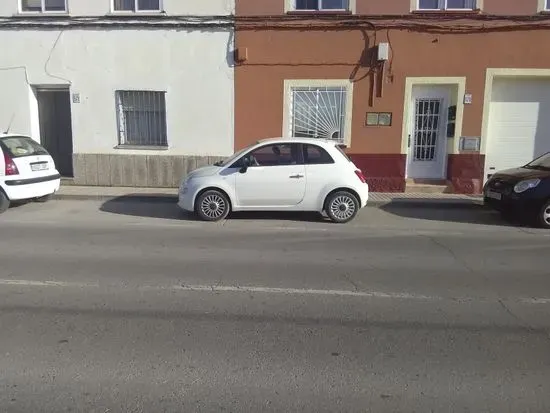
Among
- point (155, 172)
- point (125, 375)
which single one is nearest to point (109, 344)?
point (125, 375)

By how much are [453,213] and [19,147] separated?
842 centimetres

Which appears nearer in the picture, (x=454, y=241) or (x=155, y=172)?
(x=454, y=241)

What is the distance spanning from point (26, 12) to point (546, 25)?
476 inches

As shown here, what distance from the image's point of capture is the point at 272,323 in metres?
4.01

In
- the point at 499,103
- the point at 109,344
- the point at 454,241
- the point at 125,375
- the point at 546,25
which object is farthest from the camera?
the point at 499,103

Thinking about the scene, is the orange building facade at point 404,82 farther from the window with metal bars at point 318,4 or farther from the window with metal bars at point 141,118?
the window with metal bars at point 141,118

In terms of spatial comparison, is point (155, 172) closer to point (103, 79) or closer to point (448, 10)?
point (103, 79)

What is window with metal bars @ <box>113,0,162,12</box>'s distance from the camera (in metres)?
11.9

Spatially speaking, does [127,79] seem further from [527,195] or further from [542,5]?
[542,5]

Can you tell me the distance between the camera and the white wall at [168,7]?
37.6 ft

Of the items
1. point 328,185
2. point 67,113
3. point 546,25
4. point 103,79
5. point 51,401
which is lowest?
point 51,401

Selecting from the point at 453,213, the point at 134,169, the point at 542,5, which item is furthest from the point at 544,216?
the point at 134,169

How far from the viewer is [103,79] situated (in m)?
12.0

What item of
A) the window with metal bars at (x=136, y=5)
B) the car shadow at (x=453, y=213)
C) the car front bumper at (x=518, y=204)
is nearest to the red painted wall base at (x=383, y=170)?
the car shadow at (x=453, y=213)
